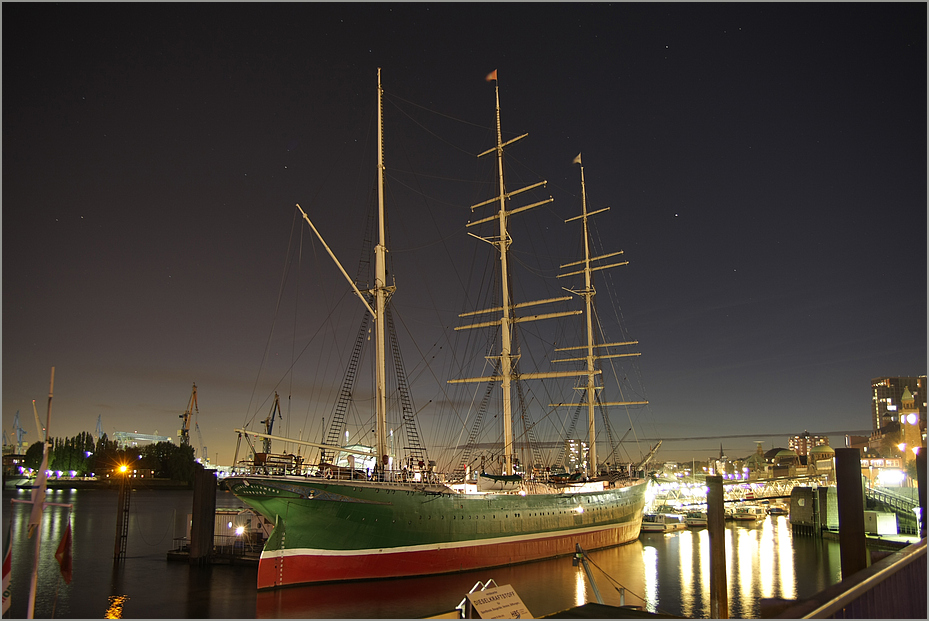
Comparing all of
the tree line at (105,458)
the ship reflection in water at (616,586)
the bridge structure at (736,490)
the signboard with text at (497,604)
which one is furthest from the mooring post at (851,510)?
the tree line at (105,458)

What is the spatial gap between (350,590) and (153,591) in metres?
9.93

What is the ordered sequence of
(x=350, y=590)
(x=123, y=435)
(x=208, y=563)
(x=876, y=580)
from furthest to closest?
(x=123, y=435) < (x=208, y=563) < (x=350, y=590) < (x=876, y=580)

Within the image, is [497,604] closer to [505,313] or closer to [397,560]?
[397,560]

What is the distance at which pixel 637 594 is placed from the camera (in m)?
26.3

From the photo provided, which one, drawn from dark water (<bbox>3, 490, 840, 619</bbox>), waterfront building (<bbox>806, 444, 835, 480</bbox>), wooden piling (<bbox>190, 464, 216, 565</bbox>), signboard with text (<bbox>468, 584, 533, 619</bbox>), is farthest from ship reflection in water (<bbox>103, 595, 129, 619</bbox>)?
waterfront building (<bbox>806, 444, 835, 480</bbox>)

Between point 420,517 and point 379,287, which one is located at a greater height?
point 379,287

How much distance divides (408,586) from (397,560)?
1142 millimetres

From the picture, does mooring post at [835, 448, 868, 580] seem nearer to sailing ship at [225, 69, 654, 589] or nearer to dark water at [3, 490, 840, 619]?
dark water at [3, 490, 840, 619]

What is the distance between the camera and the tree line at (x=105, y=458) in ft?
464

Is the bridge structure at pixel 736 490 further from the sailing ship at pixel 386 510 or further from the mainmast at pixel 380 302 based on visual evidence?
the mainmast at pixel 380 302

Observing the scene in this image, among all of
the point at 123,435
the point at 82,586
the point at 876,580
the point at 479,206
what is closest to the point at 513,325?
the point at 479,206

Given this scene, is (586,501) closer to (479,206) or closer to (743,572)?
(743,572)

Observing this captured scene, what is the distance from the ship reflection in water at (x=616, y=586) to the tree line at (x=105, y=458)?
128 meters

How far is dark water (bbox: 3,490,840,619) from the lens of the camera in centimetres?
2269
